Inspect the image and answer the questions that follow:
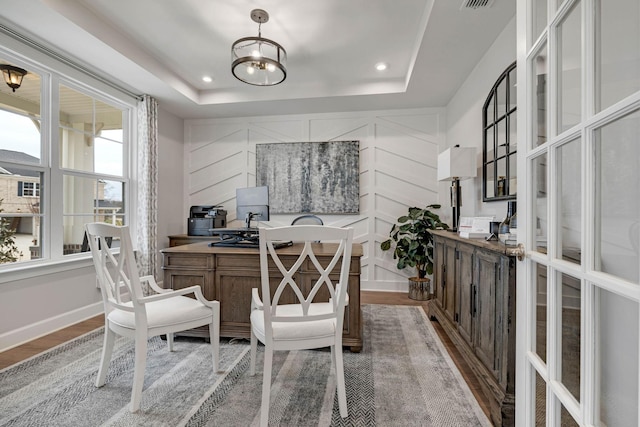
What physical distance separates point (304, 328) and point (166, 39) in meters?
2.94

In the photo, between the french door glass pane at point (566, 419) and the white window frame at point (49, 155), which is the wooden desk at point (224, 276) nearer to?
the white window frame at point (49, 155)

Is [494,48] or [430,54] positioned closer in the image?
[494,48]

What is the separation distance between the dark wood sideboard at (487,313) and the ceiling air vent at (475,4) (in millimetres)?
1610

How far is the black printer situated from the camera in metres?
4.21

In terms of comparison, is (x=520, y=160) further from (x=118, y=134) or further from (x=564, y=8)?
(x=118, y=134)

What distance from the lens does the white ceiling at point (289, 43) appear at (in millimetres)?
2312

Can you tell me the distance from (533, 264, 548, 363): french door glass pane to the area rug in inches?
32.6

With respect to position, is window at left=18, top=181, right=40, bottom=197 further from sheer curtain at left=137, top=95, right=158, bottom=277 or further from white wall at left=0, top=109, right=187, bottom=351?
sheer curtain at left=137, top=95, right=158, bottom=277

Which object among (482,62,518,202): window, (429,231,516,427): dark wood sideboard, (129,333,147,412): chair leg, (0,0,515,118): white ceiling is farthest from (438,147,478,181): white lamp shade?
(129,333,147,412): chair leg

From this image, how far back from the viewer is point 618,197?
637 millimetres

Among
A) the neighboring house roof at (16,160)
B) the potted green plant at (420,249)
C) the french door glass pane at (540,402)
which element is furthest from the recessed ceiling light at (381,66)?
the neighboring house roof at (16,160)

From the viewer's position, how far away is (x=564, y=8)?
79cm

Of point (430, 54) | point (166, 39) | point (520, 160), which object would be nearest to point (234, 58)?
point (166, 39)

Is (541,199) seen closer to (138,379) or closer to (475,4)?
(475,4)
